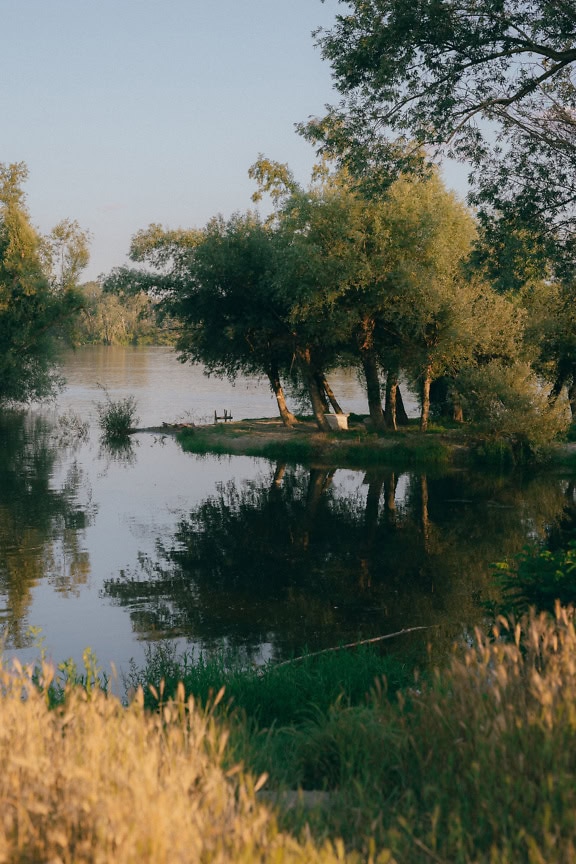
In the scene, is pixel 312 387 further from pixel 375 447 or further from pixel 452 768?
pixel 452 768

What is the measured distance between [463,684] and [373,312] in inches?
1193

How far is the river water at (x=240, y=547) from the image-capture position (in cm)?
1373

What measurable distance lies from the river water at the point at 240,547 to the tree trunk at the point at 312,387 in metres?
4.66

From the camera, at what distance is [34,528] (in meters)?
21.5

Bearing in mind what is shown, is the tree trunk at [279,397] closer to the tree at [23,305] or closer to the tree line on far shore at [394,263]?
the tree line on far shore at [394,263]

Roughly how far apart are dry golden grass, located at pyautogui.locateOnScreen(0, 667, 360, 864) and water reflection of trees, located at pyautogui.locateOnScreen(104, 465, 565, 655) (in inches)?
321

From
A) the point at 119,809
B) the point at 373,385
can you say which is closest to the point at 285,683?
the point at 119,809

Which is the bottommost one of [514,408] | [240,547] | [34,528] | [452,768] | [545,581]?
[240,547]

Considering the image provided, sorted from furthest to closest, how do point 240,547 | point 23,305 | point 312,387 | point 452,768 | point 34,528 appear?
point 23,305 → point 312,387 → point 34,528 → point 240,547 → point 452,768

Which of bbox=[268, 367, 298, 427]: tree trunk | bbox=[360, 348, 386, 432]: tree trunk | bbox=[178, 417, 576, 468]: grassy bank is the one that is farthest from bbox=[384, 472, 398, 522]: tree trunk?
bbox=[268, 367, 298, 427]: tree trunk

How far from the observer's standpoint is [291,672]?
944cm

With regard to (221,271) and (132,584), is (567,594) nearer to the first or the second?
(132,584)

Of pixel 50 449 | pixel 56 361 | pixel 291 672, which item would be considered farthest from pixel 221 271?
pixel 291 672

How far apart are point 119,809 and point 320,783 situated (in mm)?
2542
